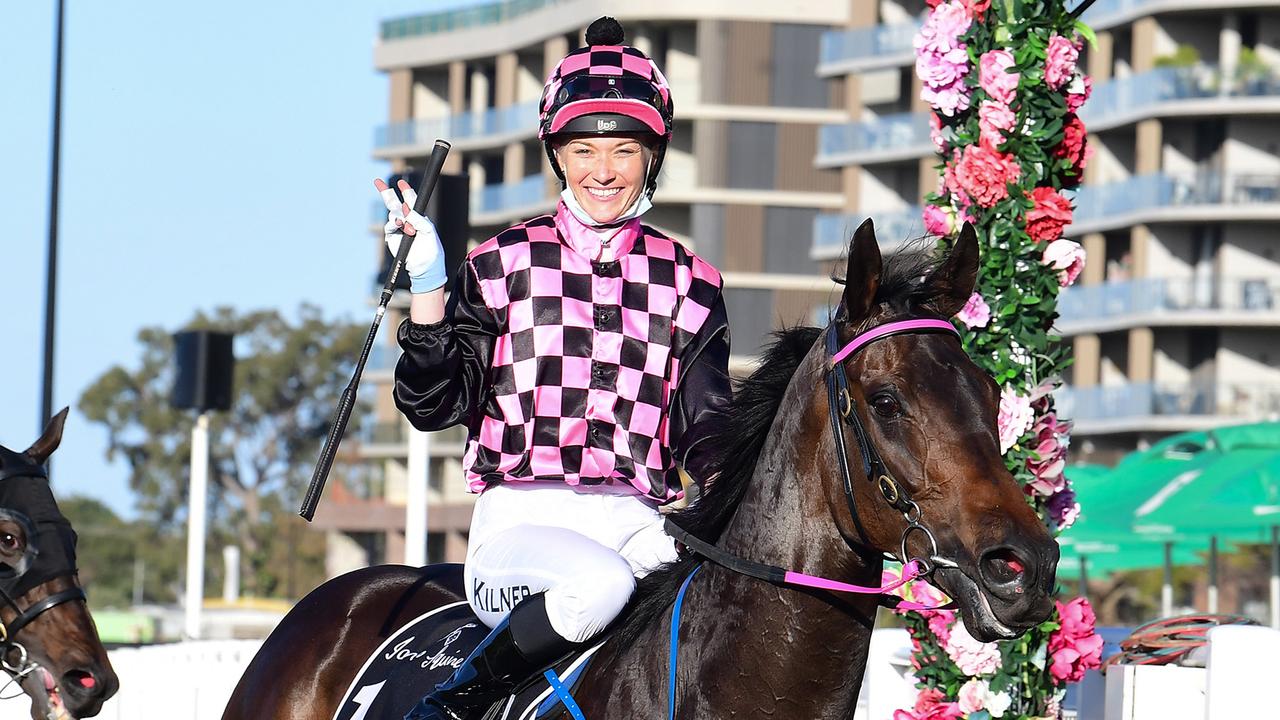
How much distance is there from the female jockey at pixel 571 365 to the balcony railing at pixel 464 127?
1996 inches

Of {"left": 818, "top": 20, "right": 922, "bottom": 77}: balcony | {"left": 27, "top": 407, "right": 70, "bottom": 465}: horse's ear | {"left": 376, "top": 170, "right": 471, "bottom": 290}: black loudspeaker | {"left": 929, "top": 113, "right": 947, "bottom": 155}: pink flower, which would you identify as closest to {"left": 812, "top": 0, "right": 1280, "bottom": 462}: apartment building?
{"left": 818, "top": 20, "right": 922, "bottom": 77}: balcony

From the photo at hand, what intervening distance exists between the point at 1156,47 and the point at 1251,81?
8.63 feet

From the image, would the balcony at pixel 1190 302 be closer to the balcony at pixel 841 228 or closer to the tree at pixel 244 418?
the balcony at pixel 841 228

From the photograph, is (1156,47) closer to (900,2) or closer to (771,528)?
(900,2)

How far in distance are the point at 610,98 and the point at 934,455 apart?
1381 mm

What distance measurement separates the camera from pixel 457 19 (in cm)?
6122

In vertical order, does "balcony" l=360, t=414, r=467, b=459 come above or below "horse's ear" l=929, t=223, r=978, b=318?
below

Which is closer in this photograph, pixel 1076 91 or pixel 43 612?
pixel 43 612

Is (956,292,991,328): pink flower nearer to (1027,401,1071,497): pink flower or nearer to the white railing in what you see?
(1027,401,1071,497): pink flower

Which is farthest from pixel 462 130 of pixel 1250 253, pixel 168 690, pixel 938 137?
pixel 938 137

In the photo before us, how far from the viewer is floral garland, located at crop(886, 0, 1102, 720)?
652 centimetres

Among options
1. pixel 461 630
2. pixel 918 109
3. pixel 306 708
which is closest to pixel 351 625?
pixel 306 708

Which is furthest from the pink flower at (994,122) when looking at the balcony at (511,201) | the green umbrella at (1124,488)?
the balcony at (511,201)

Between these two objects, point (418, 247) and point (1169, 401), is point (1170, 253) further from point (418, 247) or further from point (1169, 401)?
point (418, 247)
